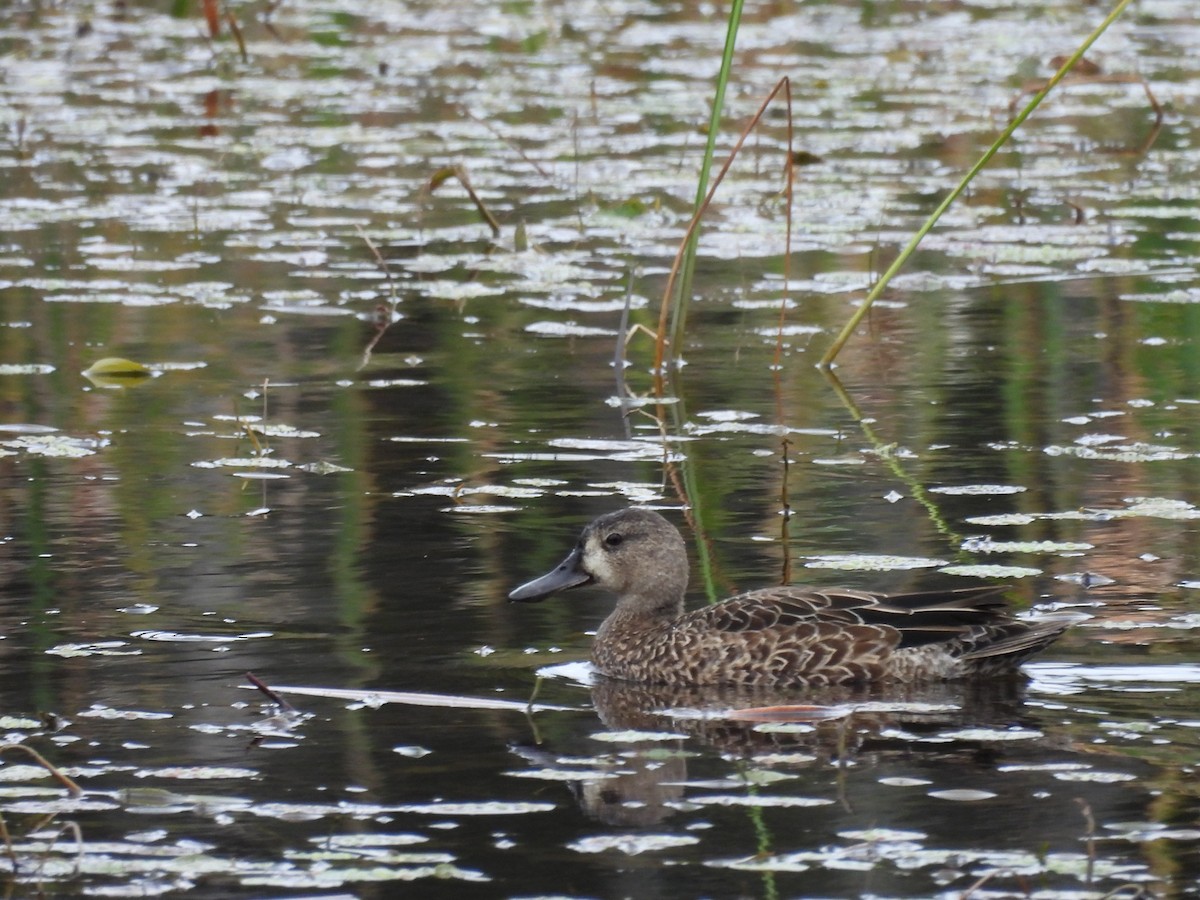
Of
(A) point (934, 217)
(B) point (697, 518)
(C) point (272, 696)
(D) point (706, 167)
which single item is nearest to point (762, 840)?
(C) point (272, 696)

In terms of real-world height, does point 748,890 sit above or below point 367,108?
below

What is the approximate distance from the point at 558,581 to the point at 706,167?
2.55 m

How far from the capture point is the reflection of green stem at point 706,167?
8438 millimetres

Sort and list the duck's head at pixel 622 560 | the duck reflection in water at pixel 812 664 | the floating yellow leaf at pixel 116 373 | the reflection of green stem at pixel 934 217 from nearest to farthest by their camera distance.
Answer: the duck reflection in water at pixel 812 664 < the duck's head at pixel 622 560 < the reflection of green stem at pixel 934 217 < the floating yellow leaf at pixel 116 373

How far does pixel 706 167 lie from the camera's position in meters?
8.78

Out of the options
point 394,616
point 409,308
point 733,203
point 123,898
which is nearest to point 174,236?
point 409,308

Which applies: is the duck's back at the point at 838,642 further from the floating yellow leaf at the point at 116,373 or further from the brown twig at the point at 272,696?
the floating yellow leaf at the point at 116,373

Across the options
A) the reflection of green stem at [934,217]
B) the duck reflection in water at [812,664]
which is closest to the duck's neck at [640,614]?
the duck reflection in water at [812,664]

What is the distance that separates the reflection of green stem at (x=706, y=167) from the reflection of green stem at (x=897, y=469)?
69cm

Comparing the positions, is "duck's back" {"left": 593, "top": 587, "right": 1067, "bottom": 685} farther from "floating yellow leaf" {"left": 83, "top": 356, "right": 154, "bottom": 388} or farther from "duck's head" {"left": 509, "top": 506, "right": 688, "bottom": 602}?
"floating yellow leaf" {"left": 83, "top": 356, "right": 154, "bottom": 388}

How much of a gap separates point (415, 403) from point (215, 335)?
5.75 ft

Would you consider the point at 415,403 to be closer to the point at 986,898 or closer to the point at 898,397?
the point at 898,397

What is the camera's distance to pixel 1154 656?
6.04 meters

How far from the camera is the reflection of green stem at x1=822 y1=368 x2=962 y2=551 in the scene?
7.40m
